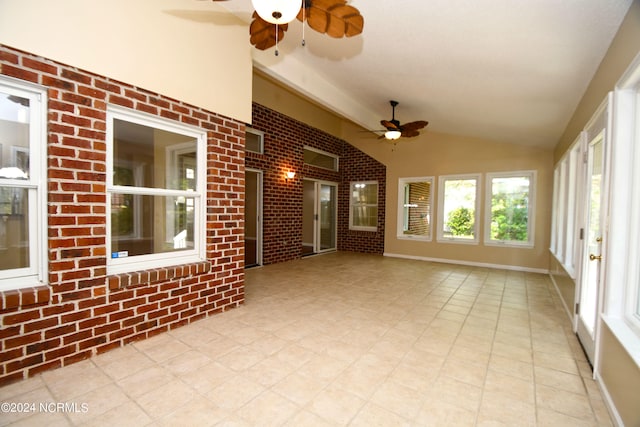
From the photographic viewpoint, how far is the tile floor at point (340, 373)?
1585mm

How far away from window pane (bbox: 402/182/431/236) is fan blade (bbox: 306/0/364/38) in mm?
5392

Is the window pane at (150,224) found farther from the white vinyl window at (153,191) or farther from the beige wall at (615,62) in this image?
the beige wall at (615,62)

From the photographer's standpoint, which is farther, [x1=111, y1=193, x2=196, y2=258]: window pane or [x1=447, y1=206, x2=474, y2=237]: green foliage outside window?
[x1=447, y1=206, x2=474, y2=237]: green foliage outside window

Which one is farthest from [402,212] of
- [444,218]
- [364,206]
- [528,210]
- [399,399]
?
[399,399]

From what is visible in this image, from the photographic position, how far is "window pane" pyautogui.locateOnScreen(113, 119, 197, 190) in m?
2.35

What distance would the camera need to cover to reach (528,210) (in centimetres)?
552

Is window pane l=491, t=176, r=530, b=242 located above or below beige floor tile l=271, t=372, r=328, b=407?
above

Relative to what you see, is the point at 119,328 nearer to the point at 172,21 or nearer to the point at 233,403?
the point at 233,403

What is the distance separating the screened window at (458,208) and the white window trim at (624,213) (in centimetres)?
436

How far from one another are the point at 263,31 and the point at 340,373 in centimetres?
251

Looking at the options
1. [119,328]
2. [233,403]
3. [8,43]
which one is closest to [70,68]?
[8,43]

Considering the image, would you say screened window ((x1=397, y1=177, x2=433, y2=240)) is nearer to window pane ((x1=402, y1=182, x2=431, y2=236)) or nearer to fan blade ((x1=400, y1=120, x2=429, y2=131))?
window pane ((x1=402, y1=182, x2=431, y2=236))

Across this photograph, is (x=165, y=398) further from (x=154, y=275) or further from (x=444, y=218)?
(x=444, y=218)

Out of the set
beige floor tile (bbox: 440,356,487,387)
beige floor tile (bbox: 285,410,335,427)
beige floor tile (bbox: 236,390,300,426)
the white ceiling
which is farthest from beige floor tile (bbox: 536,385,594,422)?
the white ceiling
